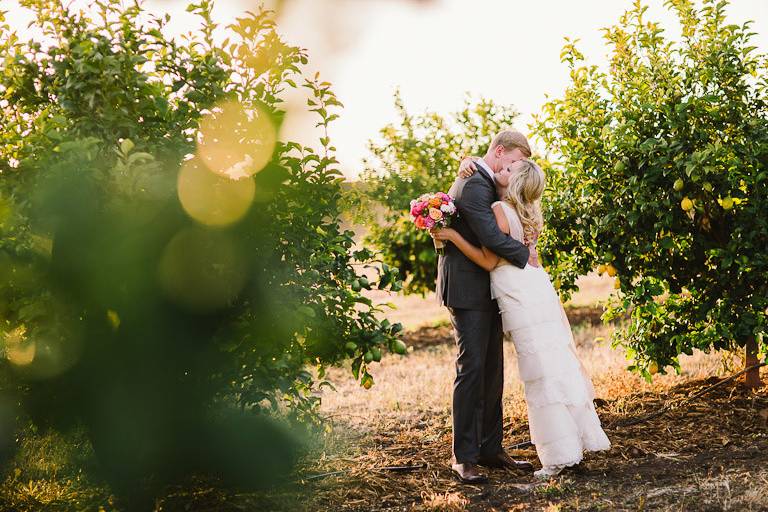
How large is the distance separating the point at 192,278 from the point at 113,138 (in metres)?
0.95

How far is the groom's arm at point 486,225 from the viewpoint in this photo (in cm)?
532

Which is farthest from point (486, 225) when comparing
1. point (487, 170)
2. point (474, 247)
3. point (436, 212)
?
point (487, 170)

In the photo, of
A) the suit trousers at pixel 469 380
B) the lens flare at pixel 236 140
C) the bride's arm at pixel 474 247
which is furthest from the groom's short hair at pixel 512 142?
the lens flare at pixel 236 140

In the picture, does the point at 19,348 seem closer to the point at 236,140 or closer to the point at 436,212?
the point at 236,140

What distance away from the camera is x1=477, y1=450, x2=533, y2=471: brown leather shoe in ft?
18.3

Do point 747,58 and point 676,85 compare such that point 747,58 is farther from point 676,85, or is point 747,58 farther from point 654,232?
point 654,232

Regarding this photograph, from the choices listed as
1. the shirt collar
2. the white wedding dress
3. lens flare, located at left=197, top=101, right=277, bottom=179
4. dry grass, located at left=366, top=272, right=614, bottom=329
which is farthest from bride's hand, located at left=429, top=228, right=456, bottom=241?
dry grass, located at left=366, top=272, right=614, bottom=329

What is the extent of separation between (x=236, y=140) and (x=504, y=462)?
119 inches

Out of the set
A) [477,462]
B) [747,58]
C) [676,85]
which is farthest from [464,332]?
[747,58]

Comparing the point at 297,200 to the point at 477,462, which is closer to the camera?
the point at 297,200

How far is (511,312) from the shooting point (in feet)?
17.7

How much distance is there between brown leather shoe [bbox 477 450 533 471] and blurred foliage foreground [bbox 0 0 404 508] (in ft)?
5.54

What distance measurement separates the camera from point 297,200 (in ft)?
14.5

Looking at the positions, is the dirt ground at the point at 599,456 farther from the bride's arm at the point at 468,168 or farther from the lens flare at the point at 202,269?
the bride's arm at the point at 468,168
